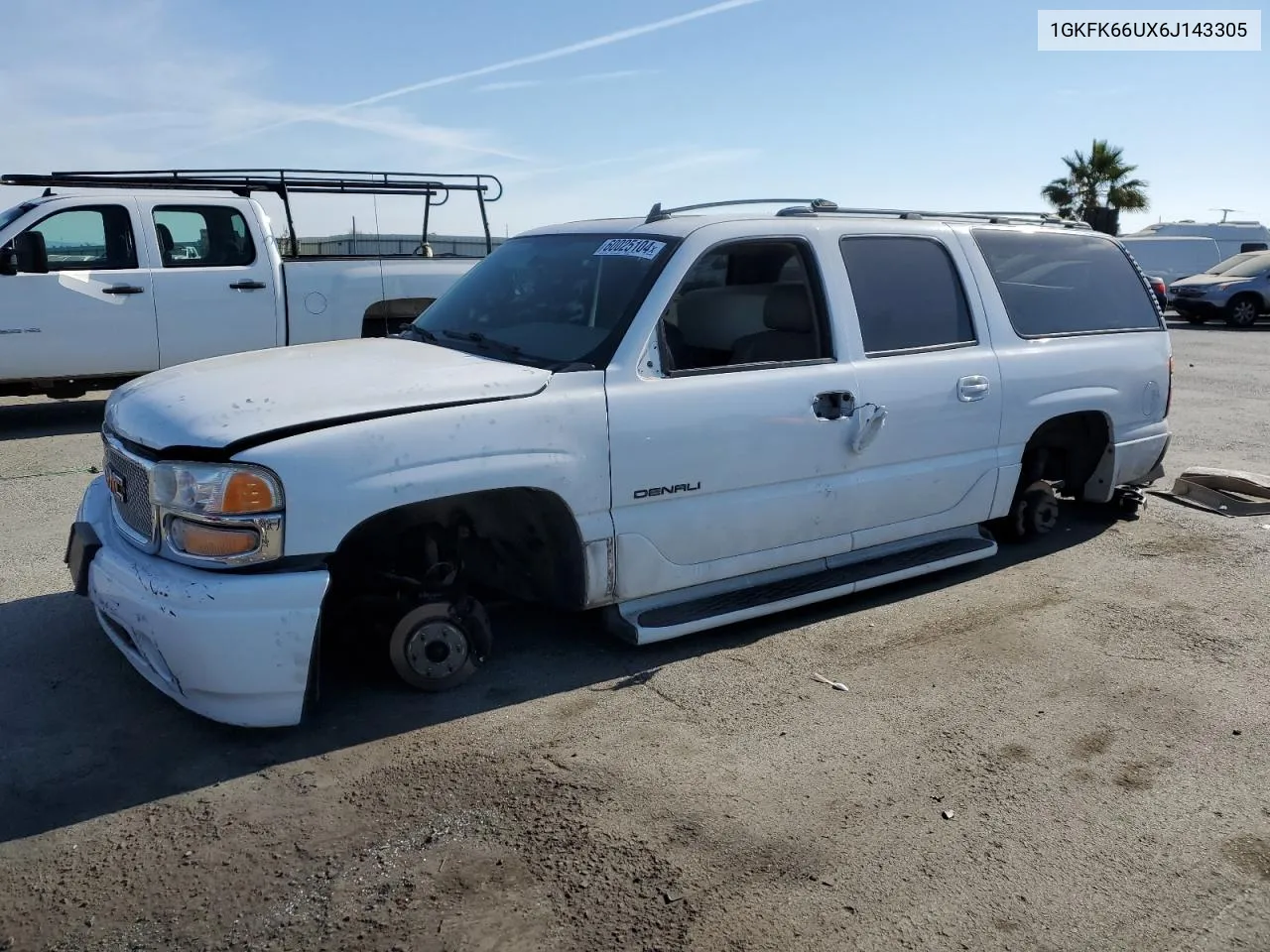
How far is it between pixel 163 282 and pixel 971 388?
7011mm

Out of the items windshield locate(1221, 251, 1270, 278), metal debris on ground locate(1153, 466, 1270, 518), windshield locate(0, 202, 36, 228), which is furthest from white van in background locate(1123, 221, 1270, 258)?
windshield locate(0, 202, 36, 228)

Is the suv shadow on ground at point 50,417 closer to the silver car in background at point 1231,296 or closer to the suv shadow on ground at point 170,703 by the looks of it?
the suv shadow on ground at point 170,703

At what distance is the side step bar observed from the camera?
4395 mm

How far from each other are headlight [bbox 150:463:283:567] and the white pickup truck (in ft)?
21.1

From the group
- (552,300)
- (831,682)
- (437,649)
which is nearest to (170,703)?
(437,649)

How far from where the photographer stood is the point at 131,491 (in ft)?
12.6

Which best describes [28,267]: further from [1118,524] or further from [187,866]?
[1118,524]

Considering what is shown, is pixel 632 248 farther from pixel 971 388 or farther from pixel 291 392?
pixel 971 388

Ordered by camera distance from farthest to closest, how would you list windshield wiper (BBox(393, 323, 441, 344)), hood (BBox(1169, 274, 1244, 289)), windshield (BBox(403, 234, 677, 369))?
hood (BBox(1169, 274, 1244, 289))
windshield wiper (BBox(393, 323, 441, 344))
windshield (BBox(403, 234, 677, 369))

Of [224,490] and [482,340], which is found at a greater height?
[482,340]

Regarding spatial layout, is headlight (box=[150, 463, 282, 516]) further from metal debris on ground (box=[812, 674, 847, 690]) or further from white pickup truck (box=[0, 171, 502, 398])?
white pickup truck (box=[0, 171, 502, 398])

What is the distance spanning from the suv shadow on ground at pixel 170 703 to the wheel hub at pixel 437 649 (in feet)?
0.34

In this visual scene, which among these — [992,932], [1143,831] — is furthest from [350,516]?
[1143,831]

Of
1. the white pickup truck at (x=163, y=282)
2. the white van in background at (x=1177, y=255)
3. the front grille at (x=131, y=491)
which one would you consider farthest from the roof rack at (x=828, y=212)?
the white van in background at (x=1177, y=255)
